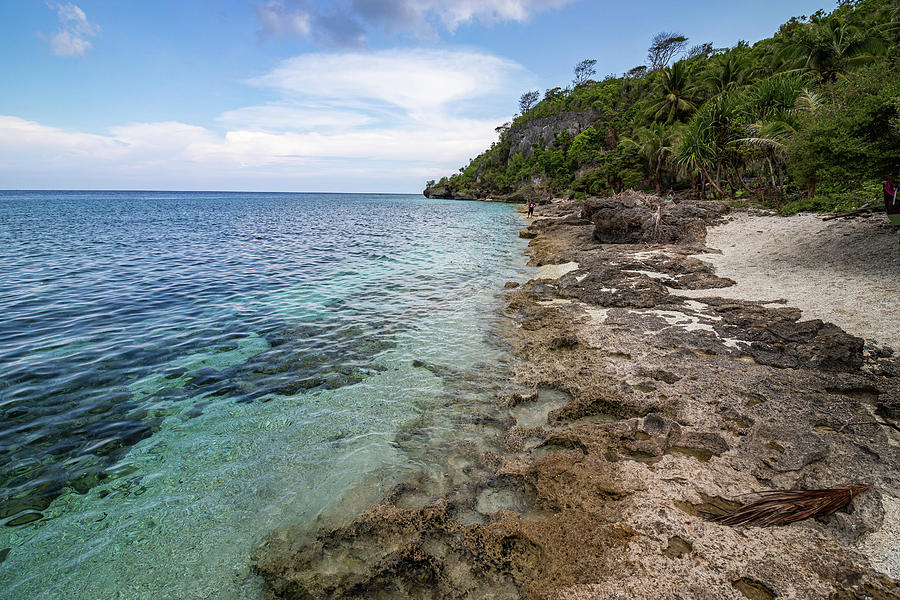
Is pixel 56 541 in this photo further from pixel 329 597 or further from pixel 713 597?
pixel 713 597

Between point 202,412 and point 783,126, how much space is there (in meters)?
29.5

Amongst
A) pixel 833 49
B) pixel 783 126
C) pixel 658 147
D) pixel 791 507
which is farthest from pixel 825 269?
pixel 658 147

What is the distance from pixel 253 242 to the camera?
2825cm

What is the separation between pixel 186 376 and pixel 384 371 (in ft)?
12.7

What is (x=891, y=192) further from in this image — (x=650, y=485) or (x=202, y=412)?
(x=202, y=412)

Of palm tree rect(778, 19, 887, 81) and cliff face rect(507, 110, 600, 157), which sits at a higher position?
cliff face rect(507, 110, 600, 157)

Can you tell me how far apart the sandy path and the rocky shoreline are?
0.93m

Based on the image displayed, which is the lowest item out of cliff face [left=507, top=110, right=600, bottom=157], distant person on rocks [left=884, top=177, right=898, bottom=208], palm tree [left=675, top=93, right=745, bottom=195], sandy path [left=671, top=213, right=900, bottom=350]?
sandy path [left=671, top=213, right=900, bottom=350]

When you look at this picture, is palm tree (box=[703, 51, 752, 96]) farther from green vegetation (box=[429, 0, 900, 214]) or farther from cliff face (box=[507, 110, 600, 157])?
cliff face (box=[507, 110, 600, 157])

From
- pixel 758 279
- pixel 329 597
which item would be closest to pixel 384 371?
pixel 329 597

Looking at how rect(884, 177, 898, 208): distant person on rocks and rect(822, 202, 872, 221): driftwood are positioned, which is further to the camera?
rect(822, 202, 872, 221): driftwood

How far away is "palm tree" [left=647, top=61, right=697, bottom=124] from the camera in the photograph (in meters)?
46.1

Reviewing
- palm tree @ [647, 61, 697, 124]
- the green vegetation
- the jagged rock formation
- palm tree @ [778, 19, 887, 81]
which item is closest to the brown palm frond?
the green vegetation

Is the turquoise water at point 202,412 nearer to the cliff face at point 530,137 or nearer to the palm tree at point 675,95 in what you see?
the palm tree at point 675,95
